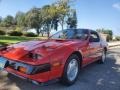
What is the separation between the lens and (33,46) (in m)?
4.78

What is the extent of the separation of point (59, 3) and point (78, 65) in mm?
22294

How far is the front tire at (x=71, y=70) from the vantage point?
15.4 ft

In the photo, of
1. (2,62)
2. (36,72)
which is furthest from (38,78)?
(2,62)

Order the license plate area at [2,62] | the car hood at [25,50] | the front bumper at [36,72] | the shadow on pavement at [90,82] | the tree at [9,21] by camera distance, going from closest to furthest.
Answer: the front bumper at [36,72] → the car hood at [25,50] → the license plate area at [2,62] → the shadow on pavement at [90,82] → the tree at [9,21]

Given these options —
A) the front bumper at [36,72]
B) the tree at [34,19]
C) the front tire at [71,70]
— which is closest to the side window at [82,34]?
the front tire at [71,70]

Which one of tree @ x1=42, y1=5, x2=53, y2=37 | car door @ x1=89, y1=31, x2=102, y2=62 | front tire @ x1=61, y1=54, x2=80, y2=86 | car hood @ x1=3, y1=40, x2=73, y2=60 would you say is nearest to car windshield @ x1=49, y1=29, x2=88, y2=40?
car door @ x1=89, y1=31, x2=102, y2=62

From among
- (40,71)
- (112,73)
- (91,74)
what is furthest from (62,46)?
(112,73)

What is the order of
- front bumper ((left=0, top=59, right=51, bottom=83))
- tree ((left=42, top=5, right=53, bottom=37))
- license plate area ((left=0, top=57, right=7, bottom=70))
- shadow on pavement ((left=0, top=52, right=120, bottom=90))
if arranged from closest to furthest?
front bumper ((left=0, top=59, right=51, bottom=83))
license plate area ((left=0, top=57, right=7, bottom=70))
shadow on pavement ((left=0, top=52, right=120, bottom=90))
tree ((left=42, top=5, right=53, bottom=37))

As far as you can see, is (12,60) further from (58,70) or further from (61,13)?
(61,13)

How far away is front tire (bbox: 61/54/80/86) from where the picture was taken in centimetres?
470

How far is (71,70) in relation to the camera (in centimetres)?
502

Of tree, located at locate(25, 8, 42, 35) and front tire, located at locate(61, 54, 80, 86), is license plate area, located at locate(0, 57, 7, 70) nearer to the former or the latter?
front tire, located at locate(61, 54, 80, 86)

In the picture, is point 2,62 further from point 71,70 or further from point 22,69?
point 71,70

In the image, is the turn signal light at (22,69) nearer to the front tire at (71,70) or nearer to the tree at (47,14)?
the front tire at (71,70)
